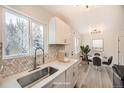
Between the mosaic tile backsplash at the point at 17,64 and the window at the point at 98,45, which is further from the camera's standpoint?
the window at the point at 98,45

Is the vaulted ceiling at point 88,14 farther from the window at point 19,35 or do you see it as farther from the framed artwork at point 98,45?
the window at point 19,35

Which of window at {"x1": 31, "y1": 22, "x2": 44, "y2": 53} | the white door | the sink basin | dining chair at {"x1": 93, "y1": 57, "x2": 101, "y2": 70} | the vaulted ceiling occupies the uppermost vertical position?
the vaulted ceiling

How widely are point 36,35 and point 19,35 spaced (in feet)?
1.37

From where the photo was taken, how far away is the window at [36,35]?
1849mm

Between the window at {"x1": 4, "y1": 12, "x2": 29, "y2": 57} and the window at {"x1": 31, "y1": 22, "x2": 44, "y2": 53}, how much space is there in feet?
0.47

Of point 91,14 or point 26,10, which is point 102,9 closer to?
point 91,14

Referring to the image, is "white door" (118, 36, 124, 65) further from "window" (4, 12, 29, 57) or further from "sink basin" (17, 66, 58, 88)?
"window" (4, 12, 29, 57)

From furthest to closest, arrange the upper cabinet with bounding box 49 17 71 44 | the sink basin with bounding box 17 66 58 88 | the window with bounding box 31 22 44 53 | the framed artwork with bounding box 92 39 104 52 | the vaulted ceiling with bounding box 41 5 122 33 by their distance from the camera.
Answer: the upper cabinet with bounding box 49 17 71 44 → the window with bounding box 31 22 44 53 → the framed artwork with bounding box 92 39 104 52 → the vaulted ceiling with bounding box 41 5 122 33 → the sink basin with bounding box 17 66 58 88

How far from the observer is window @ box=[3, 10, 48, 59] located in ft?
4.40

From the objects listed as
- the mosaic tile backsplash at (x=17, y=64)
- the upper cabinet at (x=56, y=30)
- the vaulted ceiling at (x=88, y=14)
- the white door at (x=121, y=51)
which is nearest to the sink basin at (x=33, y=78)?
the mosaic tile backsplash at (x=17, y=64)

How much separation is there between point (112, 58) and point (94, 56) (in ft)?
0.93

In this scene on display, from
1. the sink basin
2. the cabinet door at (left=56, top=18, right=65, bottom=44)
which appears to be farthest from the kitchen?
the cabinet door at (left=56, top=18, right=65, bottom=44)

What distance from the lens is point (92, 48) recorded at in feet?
5.77

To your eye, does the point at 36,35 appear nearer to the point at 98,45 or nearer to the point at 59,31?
the point at 59,31
